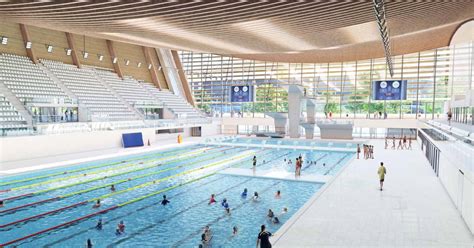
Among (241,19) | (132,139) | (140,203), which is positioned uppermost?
(241,19)

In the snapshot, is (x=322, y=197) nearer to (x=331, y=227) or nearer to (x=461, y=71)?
(x=331, y=227)

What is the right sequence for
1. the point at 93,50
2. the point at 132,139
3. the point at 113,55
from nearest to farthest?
the point at 132,139 → the point at 93,50 → the point at 113,55

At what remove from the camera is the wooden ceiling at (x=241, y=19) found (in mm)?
12828

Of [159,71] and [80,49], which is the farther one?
[159,71]

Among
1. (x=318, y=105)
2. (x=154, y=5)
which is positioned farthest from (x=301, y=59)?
(x=154, y=5)

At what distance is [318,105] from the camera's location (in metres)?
37.0

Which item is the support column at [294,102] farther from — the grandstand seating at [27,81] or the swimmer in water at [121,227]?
the swimmer in water at [121,227]

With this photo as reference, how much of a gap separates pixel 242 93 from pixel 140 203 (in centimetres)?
1936

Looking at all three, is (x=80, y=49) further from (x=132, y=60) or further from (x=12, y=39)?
(x=12, y=39)

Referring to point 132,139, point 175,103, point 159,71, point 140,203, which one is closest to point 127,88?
point 175,103

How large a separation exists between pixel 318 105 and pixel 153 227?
98.0 ft

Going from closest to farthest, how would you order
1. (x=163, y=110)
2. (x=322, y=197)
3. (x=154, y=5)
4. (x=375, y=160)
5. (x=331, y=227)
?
(x=331, y=227)
(x=322, y=197)
(x=154, y=5)
(x=375, y=160)
(x=163, y=110)

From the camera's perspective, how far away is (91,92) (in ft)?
86.0

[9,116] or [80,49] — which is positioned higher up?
[80,49]
